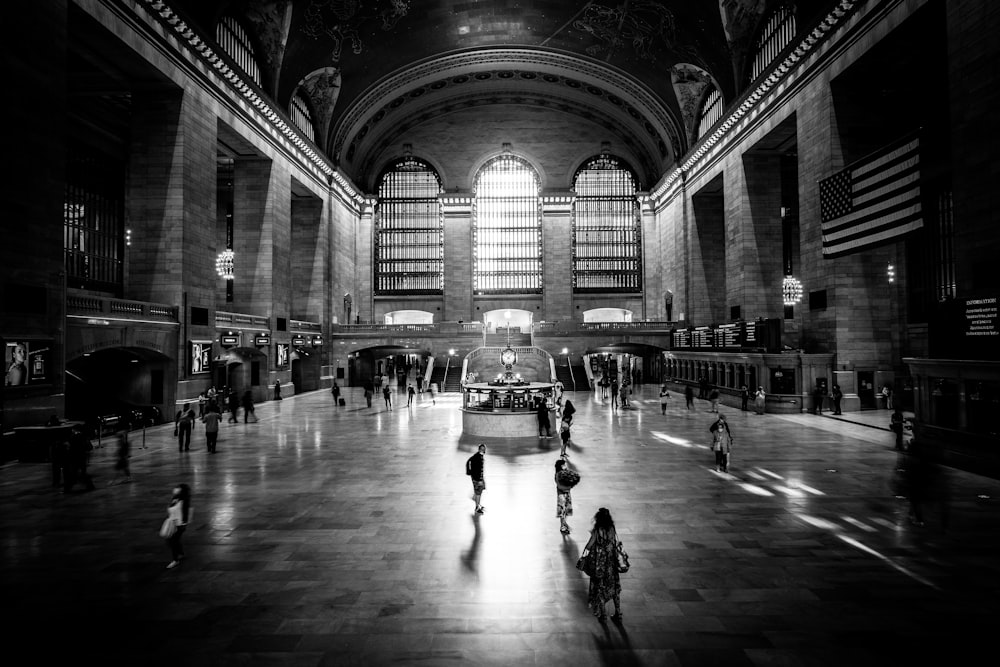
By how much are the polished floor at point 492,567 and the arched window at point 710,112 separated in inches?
949

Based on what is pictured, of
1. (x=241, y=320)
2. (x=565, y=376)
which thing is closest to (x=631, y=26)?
(x=565, y=376)

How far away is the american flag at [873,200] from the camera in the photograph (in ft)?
44.5

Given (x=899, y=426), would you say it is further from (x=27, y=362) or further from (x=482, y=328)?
(x=482, y=328)

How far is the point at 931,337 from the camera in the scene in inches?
488

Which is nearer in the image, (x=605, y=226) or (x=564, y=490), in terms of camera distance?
(x=564, y=490)

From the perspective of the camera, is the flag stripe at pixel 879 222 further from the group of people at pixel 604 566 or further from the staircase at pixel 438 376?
the staircase at pixel 438 376

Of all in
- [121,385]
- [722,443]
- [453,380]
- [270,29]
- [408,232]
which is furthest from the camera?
[408,232]

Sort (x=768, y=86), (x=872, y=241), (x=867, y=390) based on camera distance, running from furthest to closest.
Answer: (x=768, y=86)
(x=867, y=390)
(x=872, y=241)

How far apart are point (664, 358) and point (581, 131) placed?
20056 mm

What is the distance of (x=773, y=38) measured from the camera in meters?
23.1

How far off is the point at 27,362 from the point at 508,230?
3455 centimetres

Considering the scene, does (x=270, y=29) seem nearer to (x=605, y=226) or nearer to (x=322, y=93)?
(x=322, y=93)

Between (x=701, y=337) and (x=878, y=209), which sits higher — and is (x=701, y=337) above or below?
below

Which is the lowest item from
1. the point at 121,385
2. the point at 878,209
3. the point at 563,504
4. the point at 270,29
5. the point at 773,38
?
the point at 563,504
